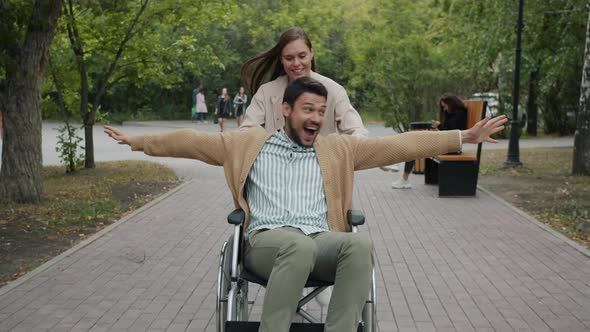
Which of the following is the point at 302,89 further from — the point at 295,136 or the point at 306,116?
the point at 295,136

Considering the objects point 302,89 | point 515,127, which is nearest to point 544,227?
point 302,89

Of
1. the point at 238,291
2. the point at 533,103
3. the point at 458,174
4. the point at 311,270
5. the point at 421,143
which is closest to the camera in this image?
the point at 311,270

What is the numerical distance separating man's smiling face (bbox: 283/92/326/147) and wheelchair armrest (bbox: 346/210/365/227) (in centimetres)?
43

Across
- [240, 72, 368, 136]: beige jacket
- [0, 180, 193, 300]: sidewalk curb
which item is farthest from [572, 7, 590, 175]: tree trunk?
[240, 72, 368, 136]: beige jacket

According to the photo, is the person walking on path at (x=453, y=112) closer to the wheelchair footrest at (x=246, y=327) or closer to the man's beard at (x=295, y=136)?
the man's beard at (x=295, y=136)

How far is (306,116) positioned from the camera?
12.8ft

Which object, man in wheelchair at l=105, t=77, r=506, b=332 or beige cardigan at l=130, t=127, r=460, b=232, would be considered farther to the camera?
beige cardigan at l=130, t=127, r=460, b=232

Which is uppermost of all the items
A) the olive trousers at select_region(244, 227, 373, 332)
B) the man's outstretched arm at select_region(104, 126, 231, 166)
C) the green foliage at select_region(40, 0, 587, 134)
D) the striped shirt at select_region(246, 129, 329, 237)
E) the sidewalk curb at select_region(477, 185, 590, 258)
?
the green foliage at select_region(40, 0, 587, 134)

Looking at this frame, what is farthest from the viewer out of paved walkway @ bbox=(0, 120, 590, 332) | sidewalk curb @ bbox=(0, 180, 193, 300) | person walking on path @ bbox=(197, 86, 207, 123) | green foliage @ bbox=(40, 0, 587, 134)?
person walking on path @ bbox=(197, 86, 207, 123)

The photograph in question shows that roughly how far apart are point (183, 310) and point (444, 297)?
1.92 metres

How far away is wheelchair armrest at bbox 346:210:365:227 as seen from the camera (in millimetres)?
3886

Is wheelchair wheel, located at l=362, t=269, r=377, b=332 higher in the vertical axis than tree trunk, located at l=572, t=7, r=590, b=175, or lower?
lower

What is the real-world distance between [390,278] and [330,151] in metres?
2.40

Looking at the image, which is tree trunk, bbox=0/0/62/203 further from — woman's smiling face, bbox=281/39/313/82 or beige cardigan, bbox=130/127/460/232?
beige cardigan, bbox=130/127/460/232
